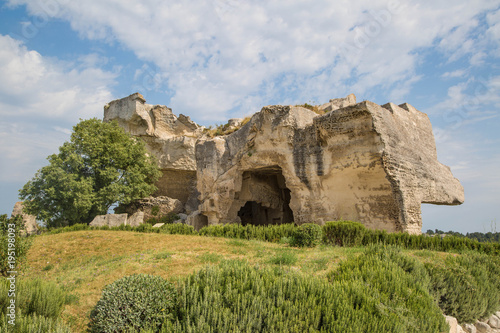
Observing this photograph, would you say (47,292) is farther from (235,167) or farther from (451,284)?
(235,167)

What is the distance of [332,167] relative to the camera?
15656 millimetres

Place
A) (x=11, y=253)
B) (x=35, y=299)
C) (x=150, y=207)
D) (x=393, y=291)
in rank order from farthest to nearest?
(x=150, y=207), (x=11, y=253), (x=393, y=291), (x=35, y=299)

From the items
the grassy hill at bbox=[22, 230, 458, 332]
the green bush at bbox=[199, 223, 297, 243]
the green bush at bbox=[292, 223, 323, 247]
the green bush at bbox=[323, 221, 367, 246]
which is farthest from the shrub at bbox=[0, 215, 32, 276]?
the green bush at bbox=[323, 221, 367, 246]

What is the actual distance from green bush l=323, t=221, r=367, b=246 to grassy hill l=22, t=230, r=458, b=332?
4.01ft

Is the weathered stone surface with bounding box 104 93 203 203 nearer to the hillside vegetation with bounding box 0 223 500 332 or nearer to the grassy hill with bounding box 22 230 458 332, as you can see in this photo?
the grassy hill with bounding box 22 230 458 332

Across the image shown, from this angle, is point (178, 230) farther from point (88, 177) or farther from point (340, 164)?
point (88, 177)

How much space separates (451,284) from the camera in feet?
23.2

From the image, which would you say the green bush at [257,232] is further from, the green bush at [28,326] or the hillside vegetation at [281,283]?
the green bush at [28,326]

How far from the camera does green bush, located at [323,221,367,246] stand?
439 inches

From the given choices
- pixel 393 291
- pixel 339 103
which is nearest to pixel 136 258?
pixel 393 291

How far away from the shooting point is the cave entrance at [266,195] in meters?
21.8

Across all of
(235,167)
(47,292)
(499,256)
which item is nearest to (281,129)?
(235,167)

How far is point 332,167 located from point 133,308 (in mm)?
12588

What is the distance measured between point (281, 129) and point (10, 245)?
12882 millimetres
